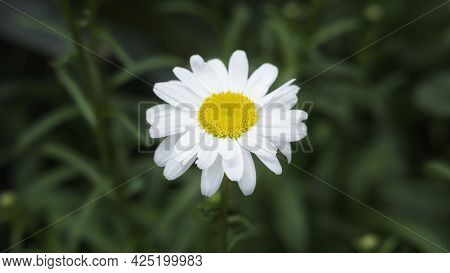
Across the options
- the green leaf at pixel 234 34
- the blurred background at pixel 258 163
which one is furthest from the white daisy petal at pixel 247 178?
the green leaf at pixel 234 34

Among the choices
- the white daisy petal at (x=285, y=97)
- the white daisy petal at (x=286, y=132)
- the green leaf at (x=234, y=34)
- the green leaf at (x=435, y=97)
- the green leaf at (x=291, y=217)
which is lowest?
the green leaf at (x=291, y=217)

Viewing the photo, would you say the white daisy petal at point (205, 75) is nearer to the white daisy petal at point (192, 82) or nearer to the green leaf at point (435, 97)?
the white daisy petal at point (192, 82)

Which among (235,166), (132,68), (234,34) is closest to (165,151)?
(235,166)

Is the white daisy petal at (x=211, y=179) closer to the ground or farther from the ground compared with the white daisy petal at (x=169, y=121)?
closer to the ground

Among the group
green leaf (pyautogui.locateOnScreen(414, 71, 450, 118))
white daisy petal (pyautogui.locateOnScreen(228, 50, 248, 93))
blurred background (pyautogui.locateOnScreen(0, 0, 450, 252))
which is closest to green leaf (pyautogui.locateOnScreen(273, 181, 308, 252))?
blurred background (pyautogui.locateOnScreen(0, 0, 450, 252))

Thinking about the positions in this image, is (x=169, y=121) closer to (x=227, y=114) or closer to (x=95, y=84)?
(x=227, y=114)

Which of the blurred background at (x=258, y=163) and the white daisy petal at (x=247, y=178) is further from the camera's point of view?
the blurred background at (x=258, y=163)

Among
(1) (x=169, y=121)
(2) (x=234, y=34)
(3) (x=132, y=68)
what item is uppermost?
(2) (x=234, y=34)

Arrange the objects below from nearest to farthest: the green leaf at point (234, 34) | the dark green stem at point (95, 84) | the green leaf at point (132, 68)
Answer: the dark green stem at point (95, 84) < the green leaf at point (132, 68) < the green leaf at point (234, 34)
